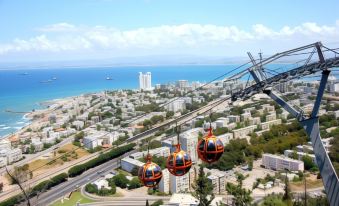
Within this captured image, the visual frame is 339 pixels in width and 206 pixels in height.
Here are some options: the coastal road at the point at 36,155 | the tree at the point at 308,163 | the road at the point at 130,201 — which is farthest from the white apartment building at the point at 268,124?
the coastal road at the point at 36,155

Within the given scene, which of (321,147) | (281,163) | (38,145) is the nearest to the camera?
(321,147)

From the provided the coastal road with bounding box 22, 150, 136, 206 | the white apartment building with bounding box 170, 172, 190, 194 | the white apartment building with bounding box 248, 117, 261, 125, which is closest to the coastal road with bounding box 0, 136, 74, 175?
the coastal road with bounding box 22, 150, 136, 206

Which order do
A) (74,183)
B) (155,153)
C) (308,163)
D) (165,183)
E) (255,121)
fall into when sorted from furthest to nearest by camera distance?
1. (255,121)
2. (155,153)
3. (74,183)
4. (308,163)
5. (165,183)

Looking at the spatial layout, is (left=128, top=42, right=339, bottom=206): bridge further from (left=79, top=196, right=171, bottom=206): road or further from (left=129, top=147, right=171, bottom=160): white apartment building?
(left=129, top=147, right=171, bottom=160): white apartment building

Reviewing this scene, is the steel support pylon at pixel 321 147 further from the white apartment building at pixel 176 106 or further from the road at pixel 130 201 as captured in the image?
the white apartment building at pixel 176 106

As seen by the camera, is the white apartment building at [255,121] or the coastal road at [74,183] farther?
the white apartment building at [255,121]

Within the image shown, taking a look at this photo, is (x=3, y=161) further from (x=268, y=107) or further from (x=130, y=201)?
(x=268, y=107)

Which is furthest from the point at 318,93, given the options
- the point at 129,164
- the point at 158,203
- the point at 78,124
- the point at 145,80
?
the point at 145,80
